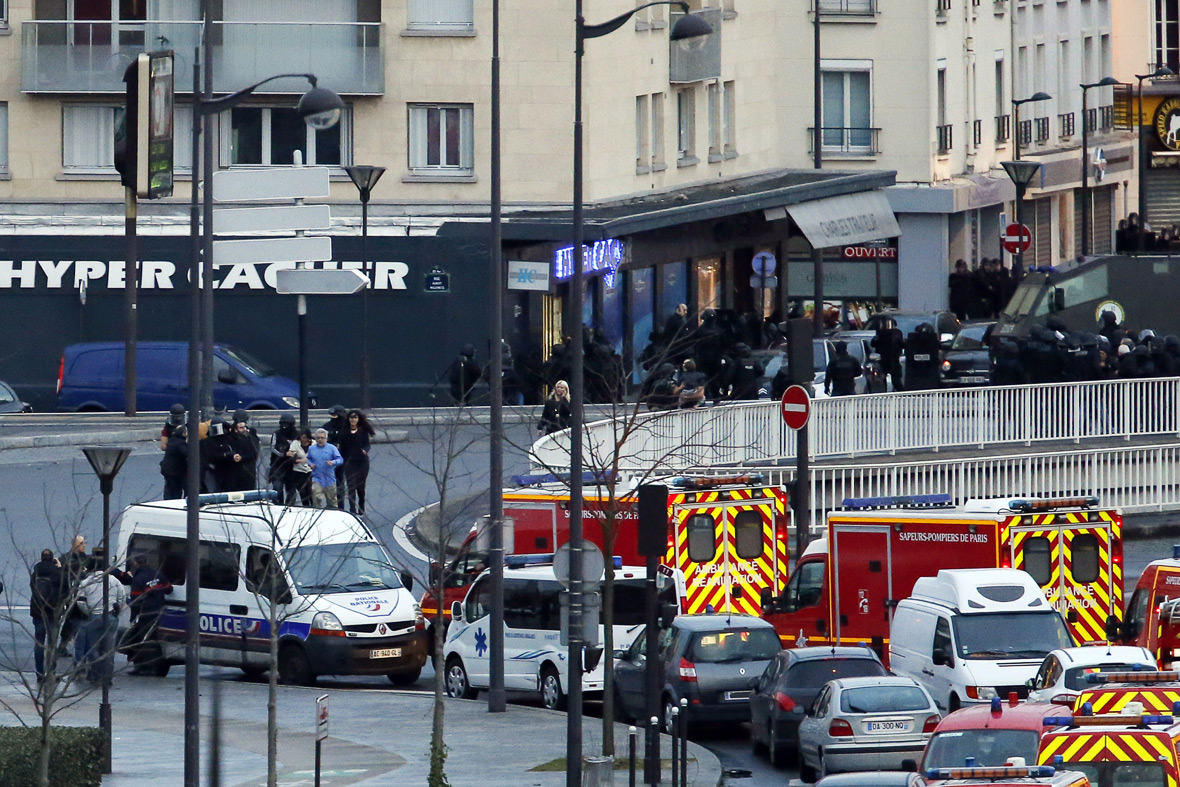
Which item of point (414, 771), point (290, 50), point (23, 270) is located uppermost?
point (290, 50)

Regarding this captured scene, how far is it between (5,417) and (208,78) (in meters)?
13.4

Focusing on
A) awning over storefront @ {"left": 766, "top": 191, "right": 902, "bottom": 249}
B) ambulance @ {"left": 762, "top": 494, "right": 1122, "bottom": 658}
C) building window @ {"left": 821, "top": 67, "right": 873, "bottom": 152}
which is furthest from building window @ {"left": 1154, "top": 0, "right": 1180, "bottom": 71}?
ambulance @ {"left": 762, "top": 494, "right": 1122, "bottom": 658}

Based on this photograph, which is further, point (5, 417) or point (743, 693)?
point (5, 417)

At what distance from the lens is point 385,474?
36.6m

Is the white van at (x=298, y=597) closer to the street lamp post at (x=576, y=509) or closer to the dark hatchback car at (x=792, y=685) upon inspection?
the street lamp post at (x=576, y=509)

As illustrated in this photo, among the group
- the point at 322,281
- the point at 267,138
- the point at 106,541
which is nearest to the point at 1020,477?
the point at 322,281

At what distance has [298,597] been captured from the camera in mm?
25453

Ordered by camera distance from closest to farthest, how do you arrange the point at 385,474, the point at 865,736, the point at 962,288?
the point at 865,736, the point at 385,474, the point at 962,288

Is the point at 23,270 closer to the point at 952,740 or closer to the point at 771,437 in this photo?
the point at 771,437

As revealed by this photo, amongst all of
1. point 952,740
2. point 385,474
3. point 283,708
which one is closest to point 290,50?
point 385,474

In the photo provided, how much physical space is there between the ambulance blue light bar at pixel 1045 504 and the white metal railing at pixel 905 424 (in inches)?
Result: 253

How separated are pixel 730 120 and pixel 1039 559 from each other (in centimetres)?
3361

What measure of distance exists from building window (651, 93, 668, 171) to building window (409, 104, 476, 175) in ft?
19.3

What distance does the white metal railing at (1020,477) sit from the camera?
32500mm
